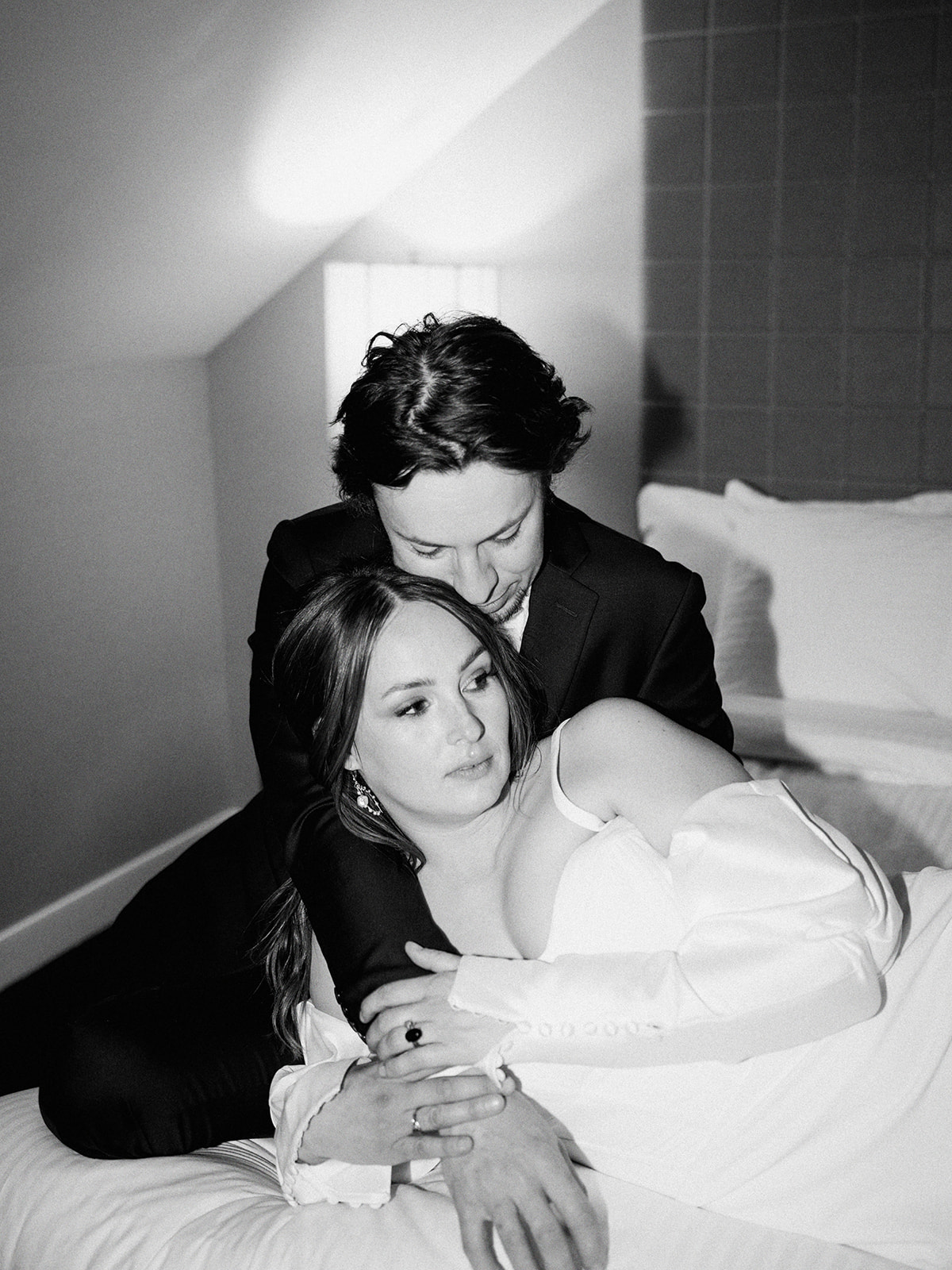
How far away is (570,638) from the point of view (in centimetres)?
171

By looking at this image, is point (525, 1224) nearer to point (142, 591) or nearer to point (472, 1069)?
point (472, 1069)

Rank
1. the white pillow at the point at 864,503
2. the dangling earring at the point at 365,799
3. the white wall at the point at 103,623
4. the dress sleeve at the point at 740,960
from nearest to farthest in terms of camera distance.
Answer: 1. the dress sleeve at the point at 740,960
2. the dangling earring at the point at 365,799
3. the white pillow at the point at 864,503
4. the white wall at the point at 103,623

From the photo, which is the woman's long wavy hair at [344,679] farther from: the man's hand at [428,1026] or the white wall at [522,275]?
the white wall at [522,275]

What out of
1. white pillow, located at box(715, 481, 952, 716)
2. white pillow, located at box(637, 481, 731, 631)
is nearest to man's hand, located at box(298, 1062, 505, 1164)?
white pillow, located at box(715, 481, 952, 716)

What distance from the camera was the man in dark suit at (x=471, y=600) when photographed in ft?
4.30

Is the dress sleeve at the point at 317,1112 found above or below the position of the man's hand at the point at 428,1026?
below

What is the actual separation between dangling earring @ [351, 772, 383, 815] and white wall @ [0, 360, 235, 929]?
1486 millimetres

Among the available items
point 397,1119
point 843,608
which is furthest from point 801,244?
point 397,1119

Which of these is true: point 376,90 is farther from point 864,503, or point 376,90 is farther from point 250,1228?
point 250,1228

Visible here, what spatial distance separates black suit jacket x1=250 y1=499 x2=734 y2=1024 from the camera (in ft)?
5.54

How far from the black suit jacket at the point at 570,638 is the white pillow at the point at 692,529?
1.05 metres

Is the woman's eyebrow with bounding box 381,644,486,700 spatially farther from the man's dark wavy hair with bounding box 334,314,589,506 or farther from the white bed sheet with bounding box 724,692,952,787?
the white bed sheet with bounding box 724,692,952,787

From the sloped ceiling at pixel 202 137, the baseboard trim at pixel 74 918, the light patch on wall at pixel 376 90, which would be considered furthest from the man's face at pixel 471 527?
the baseboard trim at pixel 74 918

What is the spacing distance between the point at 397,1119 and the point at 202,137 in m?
1.95
